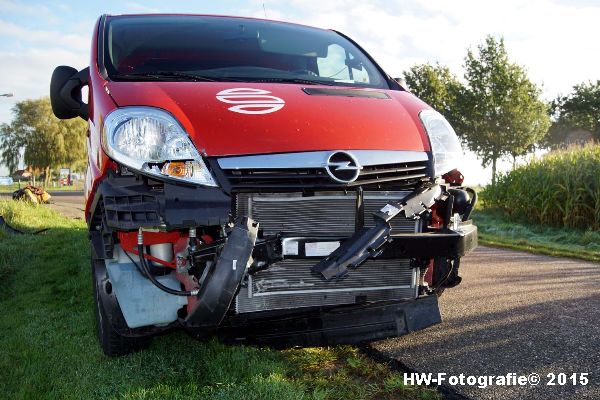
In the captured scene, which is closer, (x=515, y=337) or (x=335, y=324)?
(x=335, y=324)

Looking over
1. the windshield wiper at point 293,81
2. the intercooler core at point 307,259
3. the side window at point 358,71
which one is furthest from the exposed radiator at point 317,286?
the side window at point 358,71

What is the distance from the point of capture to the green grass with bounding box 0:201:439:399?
280 centimetres

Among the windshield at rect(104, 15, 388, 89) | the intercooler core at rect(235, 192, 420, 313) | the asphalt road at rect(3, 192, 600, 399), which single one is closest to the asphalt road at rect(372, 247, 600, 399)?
the asphalt road at rect(3, 192, 600, 399)

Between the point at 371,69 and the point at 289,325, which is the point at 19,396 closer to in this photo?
the point at 289,325

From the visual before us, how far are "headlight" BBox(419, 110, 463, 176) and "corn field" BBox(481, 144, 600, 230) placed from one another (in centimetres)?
856

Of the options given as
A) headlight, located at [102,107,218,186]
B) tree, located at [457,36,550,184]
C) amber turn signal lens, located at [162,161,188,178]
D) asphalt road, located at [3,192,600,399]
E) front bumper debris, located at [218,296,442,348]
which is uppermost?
tree, located at [457,36,550,184]

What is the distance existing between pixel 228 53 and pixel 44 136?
4987cm

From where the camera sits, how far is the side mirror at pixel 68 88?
3.63 m

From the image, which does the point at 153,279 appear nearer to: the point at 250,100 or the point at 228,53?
the point at 250,100

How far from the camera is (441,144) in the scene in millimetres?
3172

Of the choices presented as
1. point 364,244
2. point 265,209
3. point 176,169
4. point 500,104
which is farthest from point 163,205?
point 500,104

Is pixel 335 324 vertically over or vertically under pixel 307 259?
under

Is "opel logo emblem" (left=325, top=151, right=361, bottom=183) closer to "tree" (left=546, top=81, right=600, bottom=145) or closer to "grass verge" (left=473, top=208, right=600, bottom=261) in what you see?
"grass verge" (left=473, top=208, right=600, bottom=261)

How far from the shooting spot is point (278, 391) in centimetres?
270
